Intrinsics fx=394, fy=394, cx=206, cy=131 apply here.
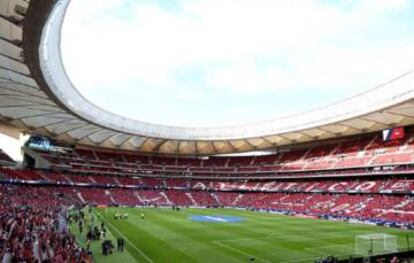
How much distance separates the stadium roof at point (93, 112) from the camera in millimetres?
24594

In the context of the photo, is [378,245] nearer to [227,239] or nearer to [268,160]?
[227,239]

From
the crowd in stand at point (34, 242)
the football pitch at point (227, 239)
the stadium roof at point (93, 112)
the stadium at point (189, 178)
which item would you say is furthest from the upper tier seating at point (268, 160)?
the crowd in stand at point (34, 242)

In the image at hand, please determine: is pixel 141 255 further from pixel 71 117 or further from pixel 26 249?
pixel 71 117

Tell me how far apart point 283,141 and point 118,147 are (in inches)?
1343

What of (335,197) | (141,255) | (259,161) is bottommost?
(141,255)

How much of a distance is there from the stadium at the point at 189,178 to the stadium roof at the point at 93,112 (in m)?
0.18

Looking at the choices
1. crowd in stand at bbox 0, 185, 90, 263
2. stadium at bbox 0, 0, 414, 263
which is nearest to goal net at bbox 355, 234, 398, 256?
stadium at bbox 0, 0, 414, 263

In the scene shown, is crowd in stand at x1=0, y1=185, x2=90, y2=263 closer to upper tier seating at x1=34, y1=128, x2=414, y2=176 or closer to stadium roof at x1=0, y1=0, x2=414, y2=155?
stadium roof at x1=0, y1=0, x2=414, y2=155

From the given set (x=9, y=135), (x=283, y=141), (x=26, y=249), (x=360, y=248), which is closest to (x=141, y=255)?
(x=26, y=249)

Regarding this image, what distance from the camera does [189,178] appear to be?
83.8 metres

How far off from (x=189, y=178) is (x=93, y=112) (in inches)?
1275

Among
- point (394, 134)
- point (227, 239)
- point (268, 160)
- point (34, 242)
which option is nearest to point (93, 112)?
point (227, 239)

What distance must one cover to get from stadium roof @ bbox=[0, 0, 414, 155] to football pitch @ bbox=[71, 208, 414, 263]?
13.9 metres

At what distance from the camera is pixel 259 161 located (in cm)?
8469
